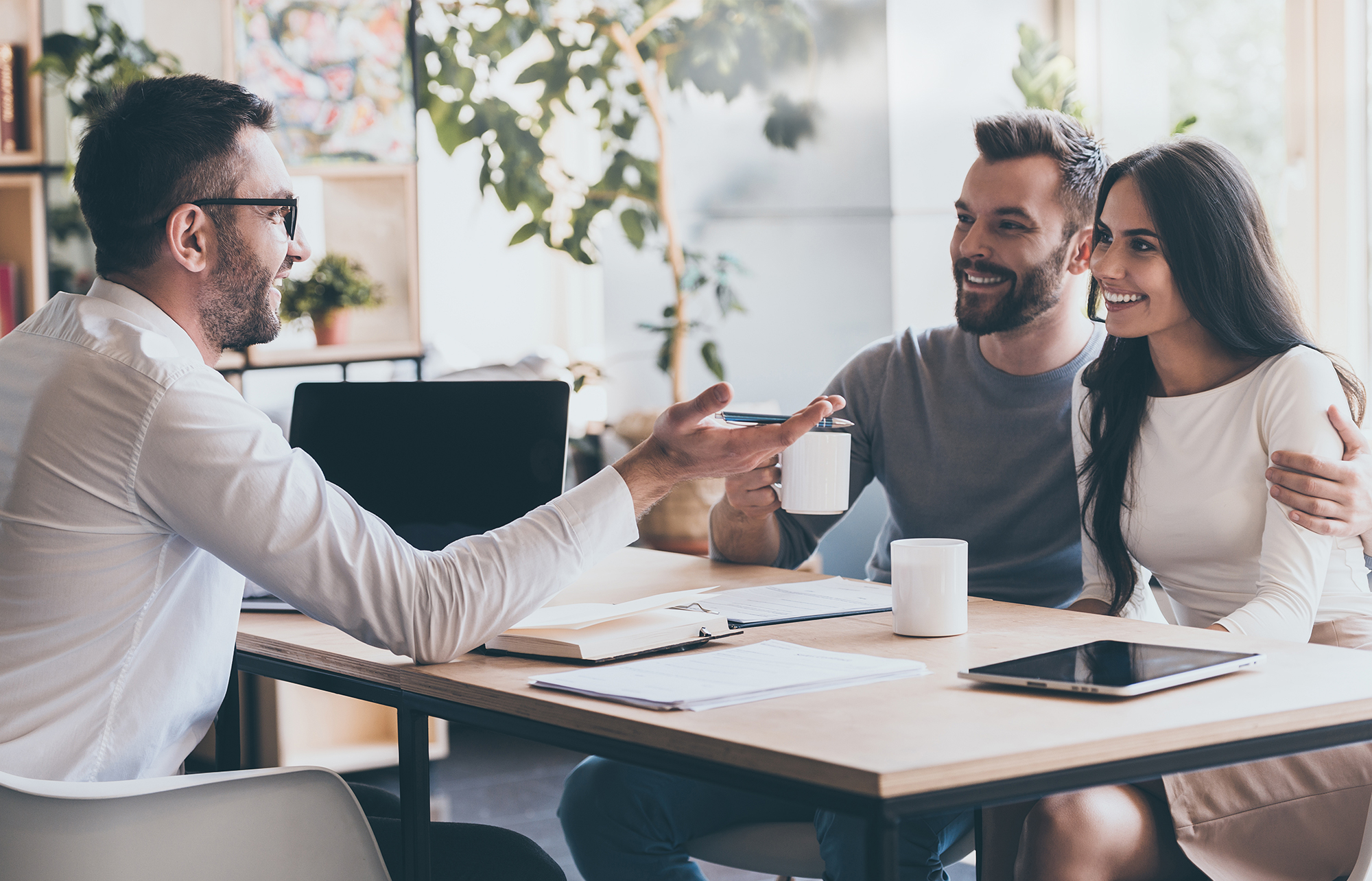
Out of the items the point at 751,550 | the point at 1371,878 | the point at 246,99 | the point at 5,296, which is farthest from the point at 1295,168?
the point at 5,296

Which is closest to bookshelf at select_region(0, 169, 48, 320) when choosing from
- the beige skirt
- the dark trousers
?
the dark trousers

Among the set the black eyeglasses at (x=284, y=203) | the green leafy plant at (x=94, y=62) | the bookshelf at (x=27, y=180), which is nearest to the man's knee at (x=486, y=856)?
the black eyeglasses at (x=284, y=203)

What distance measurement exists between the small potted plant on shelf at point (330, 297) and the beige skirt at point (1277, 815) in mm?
2867

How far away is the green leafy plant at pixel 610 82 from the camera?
3814mm

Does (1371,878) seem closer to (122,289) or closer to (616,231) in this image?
(122,289)

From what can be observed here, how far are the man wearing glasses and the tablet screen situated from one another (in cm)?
39

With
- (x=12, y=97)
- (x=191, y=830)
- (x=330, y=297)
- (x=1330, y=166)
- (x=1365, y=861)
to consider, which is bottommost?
(x=1365, y=861)

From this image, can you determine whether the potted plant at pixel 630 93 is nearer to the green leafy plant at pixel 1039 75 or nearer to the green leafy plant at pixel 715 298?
the green leafy plant at pixel 715 298

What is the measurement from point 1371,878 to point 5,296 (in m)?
3.63

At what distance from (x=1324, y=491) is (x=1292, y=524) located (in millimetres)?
57

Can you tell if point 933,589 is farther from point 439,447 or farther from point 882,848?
point 439,447

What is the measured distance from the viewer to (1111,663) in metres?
1.18

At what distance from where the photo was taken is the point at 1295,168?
3547 millimetres

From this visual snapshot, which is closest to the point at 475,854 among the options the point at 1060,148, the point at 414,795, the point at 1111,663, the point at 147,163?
the point at 414,795
